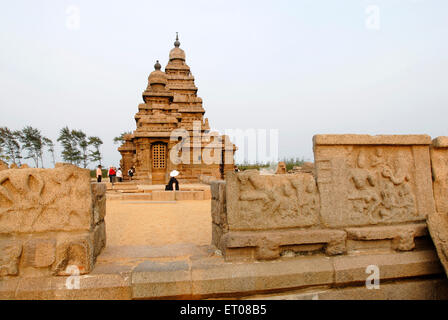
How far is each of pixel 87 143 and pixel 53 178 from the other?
33.2 metres

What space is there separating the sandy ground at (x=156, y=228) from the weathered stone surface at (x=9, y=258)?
1325mm

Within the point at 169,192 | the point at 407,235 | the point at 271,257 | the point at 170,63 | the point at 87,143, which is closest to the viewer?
the point at 271,257

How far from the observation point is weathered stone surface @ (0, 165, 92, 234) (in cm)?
278

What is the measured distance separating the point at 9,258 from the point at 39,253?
0.25 meters

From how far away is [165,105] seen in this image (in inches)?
822

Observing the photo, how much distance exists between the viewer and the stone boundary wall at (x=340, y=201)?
3154mm

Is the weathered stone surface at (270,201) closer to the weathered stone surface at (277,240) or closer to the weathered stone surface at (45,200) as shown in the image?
the weathered stone surface at (277,240)

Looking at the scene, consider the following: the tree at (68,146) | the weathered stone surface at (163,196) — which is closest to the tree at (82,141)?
the tree at (68,146)

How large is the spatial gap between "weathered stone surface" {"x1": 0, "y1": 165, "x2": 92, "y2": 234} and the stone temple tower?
46.2ft

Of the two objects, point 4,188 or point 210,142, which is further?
point 210,142

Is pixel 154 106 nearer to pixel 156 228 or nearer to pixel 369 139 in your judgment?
pixel 156 228

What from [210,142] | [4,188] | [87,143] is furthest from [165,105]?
→ [4,188]

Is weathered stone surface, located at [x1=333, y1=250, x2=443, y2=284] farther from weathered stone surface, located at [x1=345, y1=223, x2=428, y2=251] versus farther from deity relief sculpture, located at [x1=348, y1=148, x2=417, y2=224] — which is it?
deity relief sculpture, located at [x1=348, y1=148, x2=417, y2=224]
